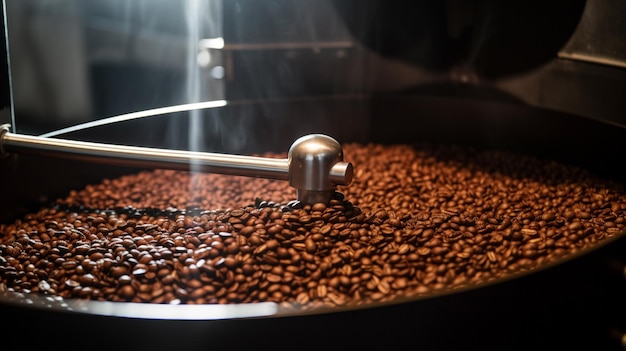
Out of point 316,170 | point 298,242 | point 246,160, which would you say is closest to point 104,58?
point 246,160

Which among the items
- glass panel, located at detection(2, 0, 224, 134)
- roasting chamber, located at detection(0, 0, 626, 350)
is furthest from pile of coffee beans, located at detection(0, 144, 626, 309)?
glass panel, located at detection(2, 0, 224, 134)

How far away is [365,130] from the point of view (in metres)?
2.21

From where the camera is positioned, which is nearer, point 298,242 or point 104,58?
point 298,242

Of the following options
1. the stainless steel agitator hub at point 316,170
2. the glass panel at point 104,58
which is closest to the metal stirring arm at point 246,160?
the stainless steel agitator hub at point 316,170

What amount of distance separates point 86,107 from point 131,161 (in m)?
1.51

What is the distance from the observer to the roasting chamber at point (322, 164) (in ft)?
2.92

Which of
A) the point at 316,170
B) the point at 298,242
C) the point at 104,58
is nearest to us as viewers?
the point at 298,242

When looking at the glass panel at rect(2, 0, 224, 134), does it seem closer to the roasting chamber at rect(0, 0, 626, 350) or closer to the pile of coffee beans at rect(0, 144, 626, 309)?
the roasting chamber at rect(0, 0, 626, 350)

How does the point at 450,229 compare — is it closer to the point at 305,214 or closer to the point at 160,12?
the point at 305,214

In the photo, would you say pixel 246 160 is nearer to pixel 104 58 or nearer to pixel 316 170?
pixel 316 170

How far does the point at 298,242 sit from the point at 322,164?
21 cm

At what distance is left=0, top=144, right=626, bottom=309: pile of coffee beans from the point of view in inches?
39.9

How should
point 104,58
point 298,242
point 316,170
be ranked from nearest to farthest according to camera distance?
point 298,242, point 316,170, point 104,58

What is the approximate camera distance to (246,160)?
1.37m
